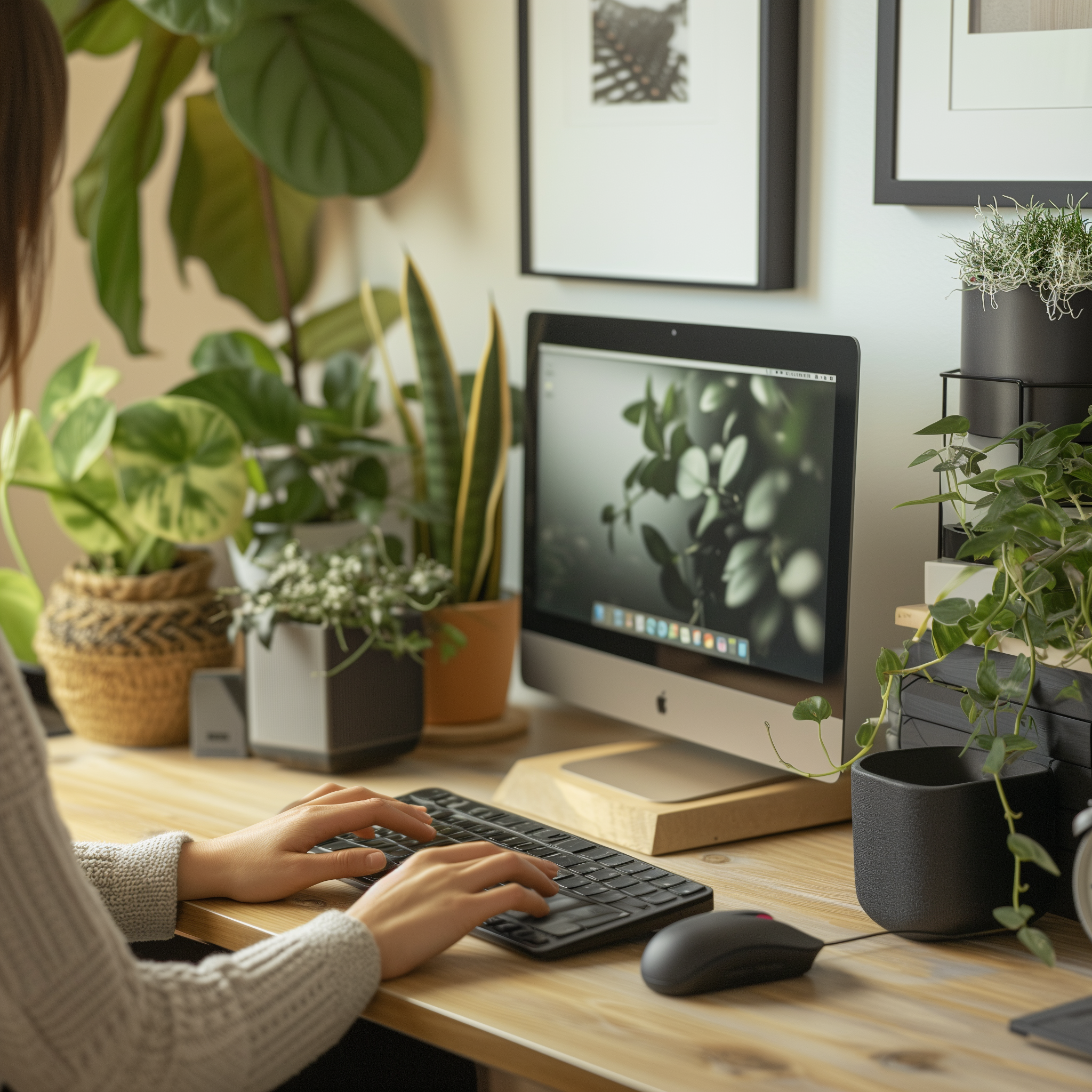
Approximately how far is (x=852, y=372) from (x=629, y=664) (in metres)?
0.41

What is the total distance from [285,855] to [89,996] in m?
0.29

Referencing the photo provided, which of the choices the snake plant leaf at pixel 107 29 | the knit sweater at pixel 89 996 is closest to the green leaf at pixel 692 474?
the knit sweater at pixel 89 996

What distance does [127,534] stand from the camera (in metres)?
1.66

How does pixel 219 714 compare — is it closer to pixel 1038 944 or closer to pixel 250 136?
pixel 250 136

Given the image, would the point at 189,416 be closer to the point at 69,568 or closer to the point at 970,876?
the point at 69,568

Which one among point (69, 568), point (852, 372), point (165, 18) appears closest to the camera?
point (852, 372)

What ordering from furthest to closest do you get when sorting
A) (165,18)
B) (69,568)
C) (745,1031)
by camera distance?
(69,568) < (165,18) < (745,1031)

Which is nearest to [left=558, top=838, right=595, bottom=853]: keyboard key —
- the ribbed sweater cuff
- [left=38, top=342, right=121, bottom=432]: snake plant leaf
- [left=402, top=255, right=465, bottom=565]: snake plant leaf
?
the ribbed sweater cuff

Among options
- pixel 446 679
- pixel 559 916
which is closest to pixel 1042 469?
pixel 559 916

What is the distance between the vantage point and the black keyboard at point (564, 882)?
1007 millimetres

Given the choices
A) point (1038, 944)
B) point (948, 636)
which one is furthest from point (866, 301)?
point (1038, 944)

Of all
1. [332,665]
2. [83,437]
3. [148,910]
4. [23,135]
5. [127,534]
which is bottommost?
[148,910]

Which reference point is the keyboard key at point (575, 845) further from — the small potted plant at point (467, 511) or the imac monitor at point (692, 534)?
the small potted plant at point (467, 511)

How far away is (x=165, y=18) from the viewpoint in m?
1.56
